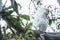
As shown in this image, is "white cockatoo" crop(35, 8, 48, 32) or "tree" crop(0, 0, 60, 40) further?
"white cockatoo" crop(35, 8, 48, 32)

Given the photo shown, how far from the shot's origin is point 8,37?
91 centimetres

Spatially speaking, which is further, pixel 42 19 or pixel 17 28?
pixel 42 19

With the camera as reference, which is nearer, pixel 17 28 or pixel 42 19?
pixel 17 28

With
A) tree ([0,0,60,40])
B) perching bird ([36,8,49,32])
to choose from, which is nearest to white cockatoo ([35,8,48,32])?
perching bird ([36,8,49,32])

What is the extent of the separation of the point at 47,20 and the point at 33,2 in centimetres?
23

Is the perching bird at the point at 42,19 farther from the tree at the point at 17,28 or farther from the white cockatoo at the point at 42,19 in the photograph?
the tree at the point at 17,28

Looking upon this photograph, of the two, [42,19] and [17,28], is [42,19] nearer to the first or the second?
[42,19]

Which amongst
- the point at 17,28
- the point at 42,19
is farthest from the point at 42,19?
the point at 17,28

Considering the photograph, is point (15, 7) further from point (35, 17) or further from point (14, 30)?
point (35, 17)

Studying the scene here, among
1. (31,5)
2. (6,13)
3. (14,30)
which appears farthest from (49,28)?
(6,13)

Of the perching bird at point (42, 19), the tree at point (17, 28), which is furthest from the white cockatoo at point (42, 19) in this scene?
the tree at point (17, 28)

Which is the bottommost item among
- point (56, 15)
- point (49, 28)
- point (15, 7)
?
point (49, 28)

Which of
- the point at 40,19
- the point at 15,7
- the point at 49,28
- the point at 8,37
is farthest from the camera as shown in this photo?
the point at 49,28

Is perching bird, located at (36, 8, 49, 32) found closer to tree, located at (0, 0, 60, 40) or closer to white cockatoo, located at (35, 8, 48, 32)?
white cockatoo, located at (35, 8, 48, 32)
